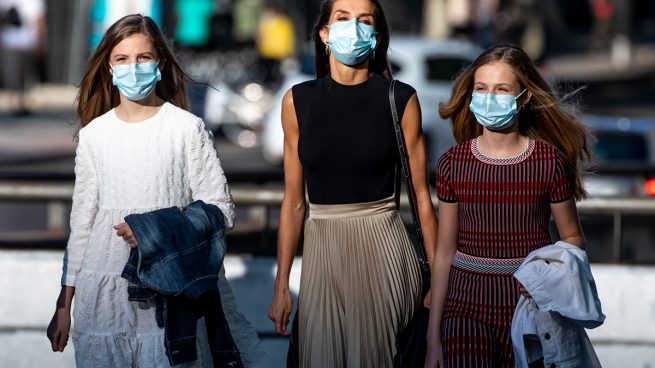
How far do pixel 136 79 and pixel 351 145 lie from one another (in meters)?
0.78

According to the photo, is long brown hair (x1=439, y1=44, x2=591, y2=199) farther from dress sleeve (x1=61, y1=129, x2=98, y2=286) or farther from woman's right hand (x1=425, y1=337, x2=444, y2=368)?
dress sleeve (x1=61, y1=129, x2=98, y2=286)

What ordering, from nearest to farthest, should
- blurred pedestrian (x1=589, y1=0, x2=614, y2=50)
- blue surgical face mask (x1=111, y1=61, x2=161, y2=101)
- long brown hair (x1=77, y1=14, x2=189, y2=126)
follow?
blue surgical face mask (x1=111, y1=61, x2=161, y2=101) → long brown hair (x1=77, y1=14, x2=189, y2=126) → blurred pedestrian (x1=589, y1=0, x2=614, y2=50)

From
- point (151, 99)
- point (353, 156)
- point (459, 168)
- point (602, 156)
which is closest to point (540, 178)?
point (459, 168)

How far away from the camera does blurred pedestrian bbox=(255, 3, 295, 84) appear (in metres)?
26.1

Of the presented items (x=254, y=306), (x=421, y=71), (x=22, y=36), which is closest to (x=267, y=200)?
(x=254, y=306)

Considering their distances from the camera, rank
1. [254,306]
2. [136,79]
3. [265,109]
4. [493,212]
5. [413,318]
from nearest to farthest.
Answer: [493,212]
[136,79]
[413,318]
[254,306]
[265,109]

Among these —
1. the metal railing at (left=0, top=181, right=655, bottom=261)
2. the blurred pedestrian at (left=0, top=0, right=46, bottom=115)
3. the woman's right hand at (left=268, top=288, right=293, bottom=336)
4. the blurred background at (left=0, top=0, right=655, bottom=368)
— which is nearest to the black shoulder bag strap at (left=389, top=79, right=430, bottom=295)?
the woman's right hand at (left=268, top=288, right=293, bottom=336)

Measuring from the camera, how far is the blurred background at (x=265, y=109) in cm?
741

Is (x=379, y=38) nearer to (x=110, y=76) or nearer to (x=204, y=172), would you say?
(x=204, y=172)

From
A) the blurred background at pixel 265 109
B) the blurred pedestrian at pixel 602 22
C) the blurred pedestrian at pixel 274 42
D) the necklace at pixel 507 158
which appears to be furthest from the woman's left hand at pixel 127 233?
the blurred pedestrian at pixel 602 22

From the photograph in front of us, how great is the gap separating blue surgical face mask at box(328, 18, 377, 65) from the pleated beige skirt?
52cm

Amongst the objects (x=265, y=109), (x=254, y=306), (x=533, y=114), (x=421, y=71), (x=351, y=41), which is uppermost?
(x=351, y=41)

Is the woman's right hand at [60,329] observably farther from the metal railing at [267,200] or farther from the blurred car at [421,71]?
the blurred car at [421,71]

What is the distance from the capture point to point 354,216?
5.34m
